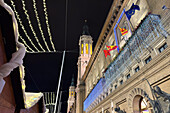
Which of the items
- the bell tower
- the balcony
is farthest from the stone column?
the balcony

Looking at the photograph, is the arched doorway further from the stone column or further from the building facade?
the stone column

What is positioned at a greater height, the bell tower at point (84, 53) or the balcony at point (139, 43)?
the bell tower at point (84, 53)

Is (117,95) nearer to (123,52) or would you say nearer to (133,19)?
(123,52)

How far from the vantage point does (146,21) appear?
10438mm

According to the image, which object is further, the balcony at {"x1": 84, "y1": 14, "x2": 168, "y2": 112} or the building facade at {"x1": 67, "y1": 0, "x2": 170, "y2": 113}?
the balcony at {"x1": 84, "y1": 14, "x2": 168, "y2": 112}

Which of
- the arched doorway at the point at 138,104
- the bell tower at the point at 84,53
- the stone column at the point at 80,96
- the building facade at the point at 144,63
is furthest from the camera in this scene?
the bell tower at the point at 84,53

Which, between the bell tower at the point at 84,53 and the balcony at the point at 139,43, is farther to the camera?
the bell tower at the point at 84,53

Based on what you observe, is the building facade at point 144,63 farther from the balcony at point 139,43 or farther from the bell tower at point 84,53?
the bell tower at point 84,53

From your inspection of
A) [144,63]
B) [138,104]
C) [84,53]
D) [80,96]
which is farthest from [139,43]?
[84,53]

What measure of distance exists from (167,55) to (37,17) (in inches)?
488

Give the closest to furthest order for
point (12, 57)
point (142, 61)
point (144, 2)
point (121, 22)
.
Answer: point (12, 57) → point (142, 61) → point (144, 2) → point (121, 22)

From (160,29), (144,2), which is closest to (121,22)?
(144,2)

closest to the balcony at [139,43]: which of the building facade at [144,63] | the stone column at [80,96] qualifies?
the building facade at [144,63]

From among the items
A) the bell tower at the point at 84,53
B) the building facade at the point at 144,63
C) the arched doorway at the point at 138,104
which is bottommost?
the arched doorway at the point at 138,104
